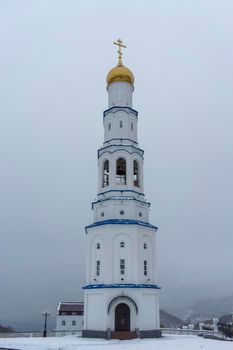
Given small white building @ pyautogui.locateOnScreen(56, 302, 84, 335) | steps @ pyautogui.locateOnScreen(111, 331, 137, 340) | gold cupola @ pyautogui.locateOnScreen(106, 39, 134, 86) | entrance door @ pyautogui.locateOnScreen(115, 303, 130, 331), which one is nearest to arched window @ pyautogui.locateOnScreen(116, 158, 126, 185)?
gold cupola @ pyautogui.locateOnScreen(106, 39, 134, 86)

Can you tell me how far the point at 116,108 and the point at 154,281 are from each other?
620 inches

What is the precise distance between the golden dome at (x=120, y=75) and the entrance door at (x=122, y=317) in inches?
799

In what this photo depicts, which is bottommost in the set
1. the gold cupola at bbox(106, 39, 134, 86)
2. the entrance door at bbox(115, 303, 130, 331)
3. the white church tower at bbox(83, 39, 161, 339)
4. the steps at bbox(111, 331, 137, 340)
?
the steps at bbox(111, 331, 137, 340)

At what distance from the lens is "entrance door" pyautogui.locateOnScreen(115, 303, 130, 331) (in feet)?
99.6

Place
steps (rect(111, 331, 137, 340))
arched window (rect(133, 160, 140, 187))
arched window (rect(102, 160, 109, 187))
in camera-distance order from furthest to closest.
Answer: arched window (rect(102, 160, 109, 187)), arched window (rect(133, 160, 140, 187)), steps (rect(111, 331, 137, 340))

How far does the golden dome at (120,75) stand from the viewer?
37688 mm

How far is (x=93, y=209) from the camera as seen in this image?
35.3 m

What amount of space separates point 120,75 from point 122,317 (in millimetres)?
21494

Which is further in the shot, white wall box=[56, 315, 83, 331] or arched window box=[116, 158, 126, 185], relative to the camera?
white wall box=[56, 315, 83, 331]

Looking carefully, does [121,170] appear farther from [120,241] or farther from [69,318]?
[69,318]

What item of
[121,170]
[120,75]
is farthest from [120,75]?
[121,170]

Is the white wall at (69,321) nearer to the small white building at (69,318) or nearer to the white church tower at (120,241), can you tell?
the small white building at (69,318)

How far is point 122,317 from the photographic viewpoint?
30594 millimetres

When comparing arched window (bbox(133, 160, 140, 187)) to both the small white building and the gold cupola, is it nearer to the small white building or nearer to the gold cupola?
the gold cupola
